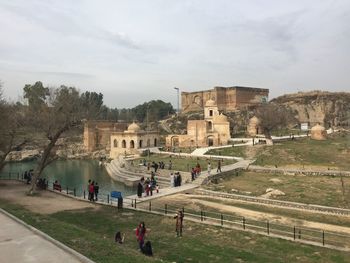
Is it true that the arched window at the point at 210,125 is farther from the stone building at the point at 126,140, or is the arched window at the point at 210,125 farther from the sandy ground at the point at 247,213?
the sandy ground at the point at 247,213

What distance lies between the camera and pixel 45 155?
24828mm

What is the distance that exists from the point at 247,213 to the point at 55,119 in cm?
1684

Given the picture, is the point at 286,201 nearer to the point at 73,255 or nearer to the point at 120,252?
the point at 120,252

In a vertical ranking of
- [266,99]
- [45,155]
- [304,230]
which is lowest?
[304,230]

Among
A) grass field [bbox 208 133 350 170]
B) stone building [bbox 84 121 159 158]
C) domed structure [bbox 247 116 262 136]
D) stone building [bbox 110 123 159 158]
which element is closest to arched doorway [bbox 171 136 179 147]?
stone building [bbox 110 123 159 158]

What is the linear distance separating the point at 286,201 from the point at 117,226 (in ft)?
35.4

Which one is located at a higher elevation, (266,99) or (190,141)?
(266,99)

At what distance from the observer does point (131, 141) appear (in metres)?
60.5

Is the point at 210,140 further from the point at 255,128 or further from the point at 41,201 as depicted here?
the point at 41,201

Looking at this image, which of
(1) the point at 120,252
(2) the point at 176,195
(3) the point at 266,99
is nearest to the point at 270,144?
(2) the point at 176,195

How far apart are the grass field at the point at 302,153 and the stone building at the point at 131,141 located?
1749 cm

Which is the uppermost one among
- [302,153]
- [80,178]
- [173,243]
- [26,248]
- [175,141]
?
[175,141]

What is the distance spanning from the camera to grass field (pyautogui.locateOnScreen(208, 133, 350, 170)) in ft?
120

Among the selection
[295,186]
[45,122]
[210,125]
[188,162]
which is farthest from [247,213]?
[210,125]
